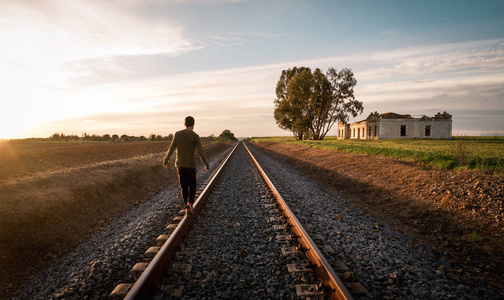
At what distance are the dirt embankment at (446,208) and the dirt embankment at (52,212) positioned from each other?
21.8 ft

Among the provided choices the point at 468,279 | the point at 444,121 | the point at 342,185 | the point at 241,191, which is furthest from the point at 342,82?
the point at 468,279

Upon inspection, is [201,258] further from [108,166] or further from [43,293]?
[108,166]

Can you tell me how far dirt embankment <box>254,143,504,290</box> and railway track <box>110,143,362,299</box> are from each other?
7.51 feet

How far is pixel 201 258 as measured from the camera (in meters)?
3.77

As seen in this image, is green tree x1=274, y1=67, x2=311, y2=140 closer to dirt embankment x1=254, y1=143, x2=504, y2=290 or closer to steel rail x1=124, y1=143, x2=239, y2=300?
dirt embankment x1=254, y1=143, x2=504, y2=290

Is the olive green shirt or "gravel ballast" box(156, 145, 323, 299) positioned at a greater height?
the olive green shirt

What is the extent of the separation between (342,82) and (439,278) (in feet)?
144

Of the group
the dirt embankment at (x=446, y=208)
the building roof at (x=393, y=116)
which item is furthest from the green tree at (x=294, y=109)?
the dirt embankment at (x=446, y=208)

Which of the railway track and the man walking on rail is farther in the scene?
the man walking on rail

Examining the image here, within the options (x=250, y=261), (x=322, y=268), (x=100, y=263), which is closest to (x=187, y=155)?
(x=100, y=263)

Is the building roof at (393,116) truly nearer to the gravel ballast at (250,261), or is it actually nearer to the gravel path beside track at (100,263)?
the gravel ballast at (250,261)

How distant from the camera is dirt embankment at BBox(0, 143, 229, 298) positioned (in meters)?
4.07

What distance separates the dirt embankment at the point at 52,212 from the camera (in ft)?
13.4

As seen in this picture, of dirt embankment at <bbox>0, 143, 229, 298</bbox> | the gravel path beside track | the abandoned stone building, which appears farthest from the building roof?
the gravel path beside track
